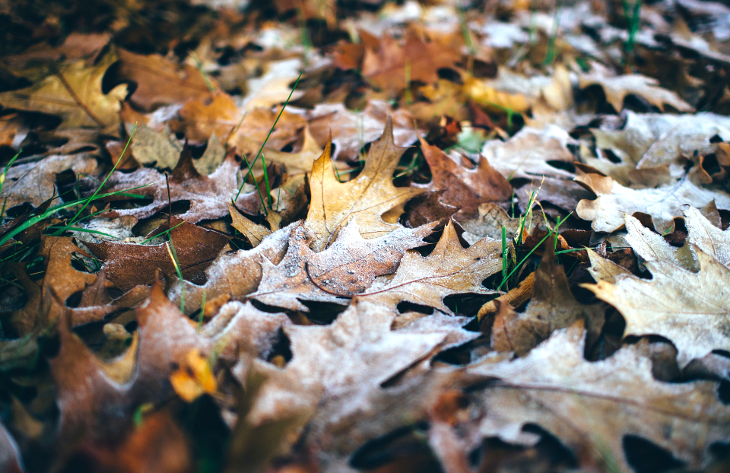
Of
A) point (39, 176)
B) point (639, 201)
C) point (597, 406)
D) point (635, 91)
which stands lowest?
point (597, 406)

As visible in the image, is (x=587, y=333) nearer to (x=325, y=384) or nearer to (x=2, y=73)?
(x=325, y=384)

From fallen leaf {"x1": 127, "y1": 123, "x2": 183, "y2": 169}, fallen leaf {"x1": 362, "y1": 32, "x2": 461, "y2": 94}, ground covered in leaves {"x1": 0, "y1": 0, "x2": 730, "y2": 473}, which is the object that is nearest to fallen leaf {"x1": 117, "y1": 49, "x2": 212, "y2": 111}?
ground covered in leaves {"x1": 0, "y1": 0, "x2": 730, "y2": 473}

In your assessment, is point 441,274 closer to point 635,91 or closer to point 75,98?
point 635,91

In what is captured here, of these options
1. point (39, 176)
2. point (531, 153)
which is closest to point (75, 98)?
point (39, 176)

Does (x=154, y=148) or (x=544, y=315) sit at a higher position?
(x=154, y=148)

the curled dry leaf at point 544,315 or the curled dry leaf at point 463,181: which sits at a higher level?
the curled dry leaf at point 463,181

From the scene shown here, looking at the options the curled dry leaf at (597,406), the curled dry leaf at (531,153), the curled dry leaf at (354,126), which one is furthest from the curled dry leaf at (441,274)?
the curled dry leaf at (354,126)

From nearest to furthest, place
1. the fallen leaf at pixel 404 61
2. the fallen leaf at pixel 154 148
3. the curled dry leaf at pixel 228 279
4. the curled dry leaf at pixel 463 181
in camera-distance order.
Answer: the curled dry leaf at pixel 228 279 → the curled dry leaf at pixel 463 181 → the fallen leaf at pixel 154 148 → the fallen leaf at pixel 404 61

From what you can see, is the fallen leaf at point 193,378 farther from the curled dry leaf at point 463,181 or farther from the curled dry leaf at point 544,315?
the curled dry leaf at point 463,181
